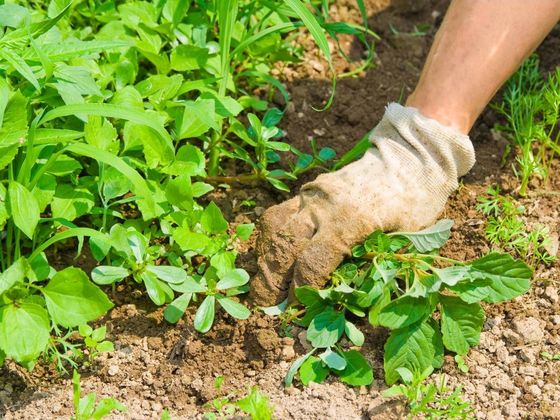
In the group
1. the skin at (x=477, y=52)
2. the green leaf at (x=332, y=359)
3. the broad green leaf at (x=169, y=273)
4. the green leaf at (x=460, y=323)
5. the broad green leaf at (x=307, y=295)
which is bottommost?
the broad green leaf at (x=169, y=273)

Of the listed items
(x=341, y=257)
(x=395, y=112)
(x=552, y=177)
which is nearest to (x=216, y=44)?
(x=395, y=112)

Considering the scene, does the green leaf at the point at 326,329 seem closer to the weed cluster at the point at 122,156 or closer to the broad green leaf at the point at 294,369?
the broad green leaf at the point at 294,369

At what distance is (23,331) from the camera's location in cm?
206

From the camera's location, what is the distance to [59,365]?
2.20 m

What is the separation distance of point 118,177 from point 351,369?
790 millimetres

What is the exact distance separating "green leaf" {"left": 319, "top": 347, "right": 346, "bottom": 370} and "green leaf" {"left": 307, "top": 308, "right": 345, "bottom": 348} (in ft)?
0.07

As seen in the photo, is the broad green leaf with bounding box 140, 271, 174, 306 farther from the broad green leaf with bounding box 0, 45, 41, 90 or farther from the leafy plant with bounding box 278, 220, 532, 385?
the broad green leaf with bounding box 0, 45, 41, 90

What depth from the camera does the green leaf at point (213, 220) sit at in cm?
238

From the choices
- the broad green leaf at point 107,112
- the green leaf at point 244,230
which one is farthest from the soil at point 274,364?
the broad green leaf at point 107,112

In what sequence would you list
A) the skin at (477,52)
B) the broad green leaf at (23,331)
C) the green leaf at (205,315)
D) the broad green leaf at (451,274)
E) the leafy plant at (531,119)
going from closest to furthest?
the broad green leaf at (23,331) < the broad green leaf at (451,274) < the green leaf at (205,315) < the skin at (477,52) < the leafy plant at (531,119)

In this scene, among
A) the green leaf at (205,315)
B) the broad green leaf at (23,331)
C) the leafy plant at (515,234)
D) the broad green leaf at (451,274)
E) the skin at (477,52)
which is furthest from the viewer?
the leafy plant at (515,234)

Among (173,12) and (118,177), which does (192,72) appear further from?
(118,177)

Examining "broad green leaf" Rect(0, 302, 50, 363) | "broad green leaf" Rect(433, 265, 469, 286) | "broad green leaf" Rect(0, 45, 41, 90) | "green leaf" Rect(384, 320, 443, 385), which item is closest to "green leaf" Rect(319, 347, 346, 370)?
"green leaf" Rect(384, 320, 443, 385)

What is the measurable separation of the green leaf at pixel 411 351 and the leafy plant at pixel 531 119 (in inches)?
26.4
